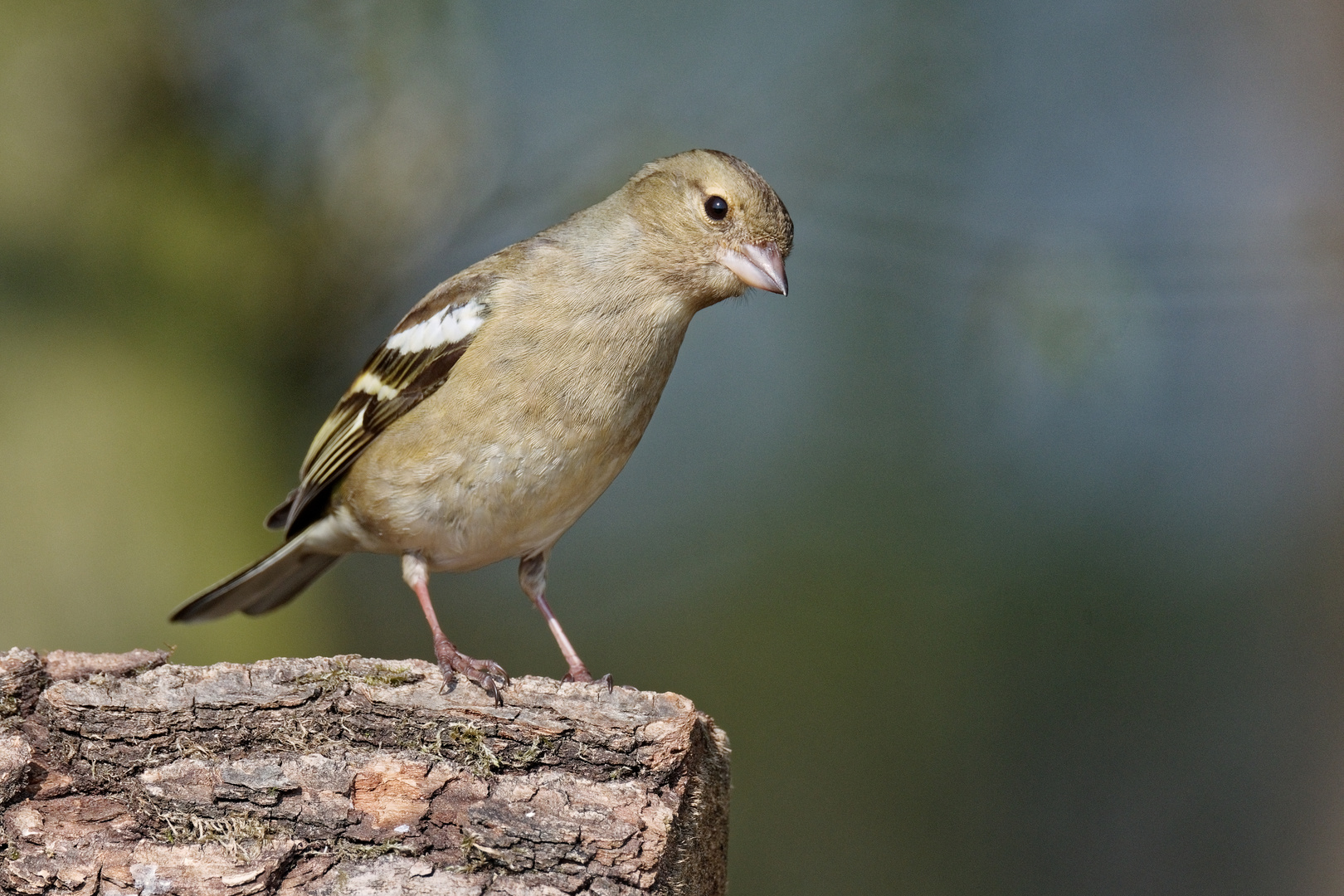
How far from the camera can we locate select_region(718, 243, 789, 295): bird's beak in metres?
3.88

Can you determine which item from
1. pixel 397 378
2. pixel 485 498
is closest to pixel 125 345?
pixel 397 378

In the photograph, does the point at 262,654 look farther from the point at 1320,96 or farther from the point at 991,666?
the point at 1320,96

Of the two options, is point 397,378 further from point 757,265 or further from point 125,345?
point 125,345

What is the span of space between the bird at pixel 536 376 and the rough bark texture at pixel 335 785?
2.42 ft

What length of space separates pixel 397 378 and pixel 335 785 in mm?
1940

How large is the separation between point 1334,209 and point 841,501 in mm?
4074

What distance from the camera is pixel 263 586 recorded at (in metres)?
4.69

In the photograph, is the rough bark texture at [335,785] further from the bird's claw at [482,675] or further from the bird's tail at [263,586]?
the bird's tail at [263,586]

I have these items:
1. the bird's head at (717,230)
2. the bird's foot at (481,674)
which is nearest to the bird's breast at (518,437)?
the bird's head at (717,230)

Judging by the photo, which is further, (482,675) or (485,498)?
(485,498)

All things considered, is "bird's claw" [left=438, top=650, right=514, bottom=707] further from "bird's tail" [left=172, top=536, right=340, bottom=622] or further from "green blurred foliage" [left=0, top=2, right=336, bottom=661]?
Result: "green blurred foliage" [left=0, top=2, right=336, bottom=661]

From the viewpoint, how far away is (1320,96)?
817 cm

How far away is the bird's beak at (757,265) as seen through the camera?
3.88m

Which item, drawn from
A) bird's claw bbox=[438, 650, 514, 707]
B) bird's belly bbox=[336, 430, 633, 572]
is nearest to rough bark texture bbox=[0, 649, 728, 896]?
bird's claw bbox=[438, 650, 514, 707]
